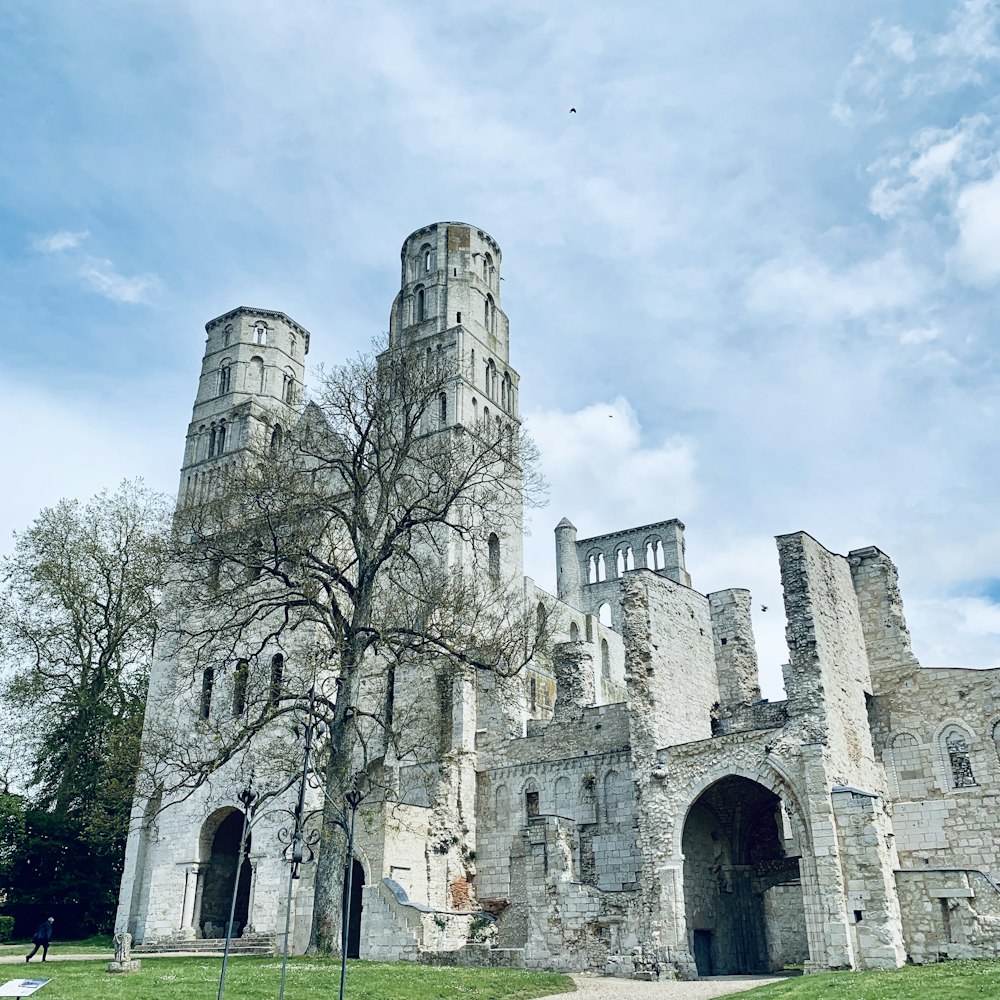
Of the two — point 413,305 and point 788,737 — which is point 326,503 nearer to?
point 788,737

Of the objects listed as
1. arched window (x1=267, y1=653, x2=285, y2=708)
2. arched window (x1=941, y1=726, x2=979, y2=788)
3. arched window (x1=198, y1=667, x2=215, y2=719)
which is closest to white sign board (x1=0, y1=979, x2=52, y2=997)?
arched window (x1=267, y1=653, x2=285, y2=708)

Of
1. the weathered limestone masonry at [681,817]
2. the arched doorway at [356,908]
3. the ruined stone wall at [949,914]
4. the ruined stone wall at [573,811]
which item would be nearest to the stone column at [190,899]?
the weathered limestone masonry at [681,817]

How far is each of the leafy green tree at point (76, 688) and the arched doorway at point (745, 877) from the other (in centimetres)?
1875

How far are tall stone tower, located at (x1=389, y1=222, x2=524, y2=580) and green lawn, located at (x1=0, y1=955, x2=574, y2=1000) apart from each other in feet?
61.6

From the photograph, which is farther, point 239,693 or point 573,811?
point 239,693

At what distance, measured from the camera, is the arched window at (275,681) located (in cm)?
2169

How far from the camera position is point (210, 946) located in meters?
28.8

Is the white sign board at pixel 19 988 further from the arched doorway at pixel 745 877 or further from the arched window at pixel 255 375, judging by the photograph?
the arched window at pixel 255 375

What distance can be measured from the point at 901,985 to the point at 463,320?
28931mm

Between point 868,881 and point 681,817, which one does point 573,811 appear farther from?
point 868,881

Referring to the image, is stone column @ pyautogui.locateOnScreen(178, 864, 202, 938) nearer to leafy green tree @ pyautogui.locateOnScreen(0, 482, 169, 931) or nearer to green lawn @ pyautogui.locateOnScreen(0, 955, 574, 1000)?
leafy green tree @ pyautogui.locateOnScreen(0, 482, 169, 931)

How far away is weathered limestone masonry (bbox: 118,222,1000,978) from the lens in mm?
19125

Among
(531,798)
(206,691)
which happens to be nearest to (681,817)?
(531,798)

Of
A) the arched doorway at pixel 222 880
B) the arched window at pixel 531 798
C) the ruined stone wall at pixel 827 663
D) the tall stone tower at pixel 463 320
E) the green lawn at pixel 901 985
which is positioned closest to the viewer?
the green lawn at pixel 901 985
